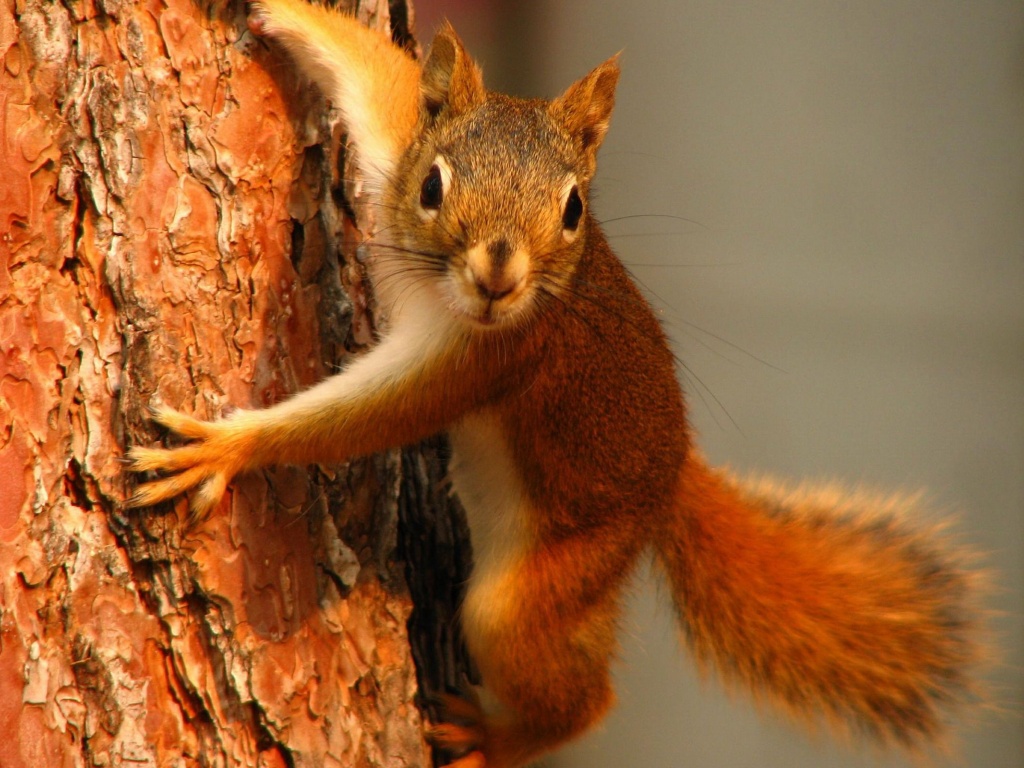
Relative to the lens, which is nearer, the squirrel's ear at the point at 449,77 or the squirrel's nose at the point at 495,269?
the squirrel's nose at the point at 495,269

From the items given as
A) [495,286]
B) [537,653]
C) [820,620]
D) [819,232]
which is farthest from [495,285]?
[819,232]

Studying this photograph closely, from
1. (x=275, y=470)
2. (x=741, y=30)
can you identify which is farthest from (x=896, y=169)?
(x=275, y=470)

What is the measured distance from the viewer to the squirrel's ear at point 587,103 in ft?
6.34

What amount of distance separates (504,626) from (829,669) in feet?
2.51

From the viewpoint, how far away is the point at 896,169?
3732mm

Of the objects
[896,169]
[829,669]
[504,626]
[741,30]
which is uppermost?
A: [741,30]

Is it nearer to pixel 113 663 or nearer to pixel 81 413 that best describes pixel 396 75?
pixel 81 413

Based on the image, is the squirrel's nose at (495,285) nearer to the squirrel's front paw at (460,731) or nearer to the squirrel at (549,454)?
the squirrel at (549,454)

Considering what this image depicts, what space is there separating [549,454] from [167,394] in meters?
0.73

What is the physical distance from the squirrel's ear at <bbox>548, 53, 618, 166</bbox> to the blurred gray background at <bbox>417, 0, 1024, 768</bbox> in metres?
1.79

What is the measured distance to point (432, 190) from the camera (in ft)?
5.68

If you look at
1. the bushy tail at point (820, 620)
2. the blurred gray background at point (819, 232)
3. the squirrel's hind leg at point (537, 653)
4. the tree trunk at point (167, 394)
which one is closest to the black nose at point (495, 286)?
the tree trunk at point (167, 394)

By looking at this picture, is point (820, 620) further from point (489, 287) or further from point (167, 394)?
point (167, 394)

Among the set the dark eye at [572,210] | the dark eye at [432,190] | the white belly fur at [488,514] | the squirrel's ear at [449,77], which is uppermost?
the squirrel's ear at [449,77]
